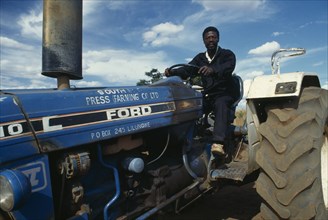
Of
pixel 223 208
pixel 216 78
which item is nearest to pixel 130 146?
pixel 216 78

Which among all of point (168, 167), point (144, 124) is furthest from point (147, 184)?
point (144, 124)

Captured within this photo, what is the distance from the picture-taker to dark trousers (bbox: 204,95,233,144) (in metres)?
3.69

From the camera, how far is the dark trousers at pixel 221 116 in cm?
369

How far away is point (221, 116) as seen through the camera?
3.81 metres

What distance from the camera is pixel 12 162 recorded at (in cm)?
209

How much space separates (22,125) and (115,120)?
745mm

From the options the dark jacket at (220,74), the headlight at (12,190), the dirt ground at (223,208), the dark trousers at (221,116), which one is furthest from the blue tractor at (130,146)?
the dirt ground at (223,208)

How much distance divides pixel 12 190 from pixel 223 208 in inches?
136

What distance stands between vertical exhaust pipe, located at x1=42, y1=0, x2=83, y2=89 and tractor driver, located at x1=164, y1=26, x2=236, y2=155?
1.45m

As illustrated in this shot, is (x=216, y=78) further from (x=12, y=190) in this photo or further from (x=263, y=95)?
(x=12, y=190)

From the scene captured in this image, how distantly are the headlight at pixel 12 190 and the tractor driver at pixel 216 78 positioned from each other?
2.09 meters

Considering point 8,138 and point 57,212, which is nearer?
point 8,138

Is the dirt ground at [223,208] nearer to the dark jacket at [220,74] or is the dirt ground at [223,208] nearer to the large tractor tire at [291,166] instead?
the dark jacket at [220,74]

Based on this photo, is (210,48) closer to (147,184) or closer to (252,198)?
(147,184)
